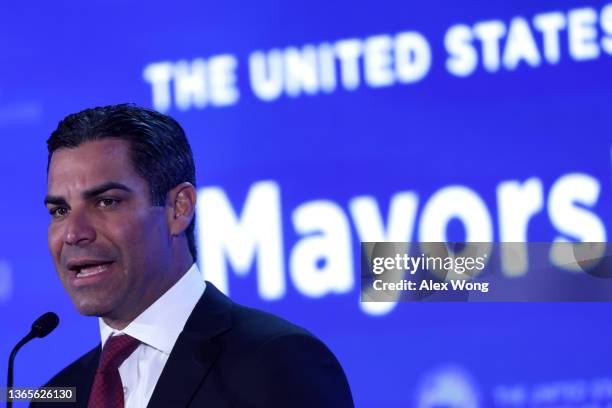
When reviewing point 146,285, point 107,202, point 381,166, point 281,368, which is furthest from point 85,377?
point 381,166

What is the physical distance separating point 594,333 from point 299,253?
0.89 metres

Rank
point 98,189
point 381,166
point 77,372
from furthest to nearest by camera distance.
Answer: point 381,166
point 77,372
point 98,189

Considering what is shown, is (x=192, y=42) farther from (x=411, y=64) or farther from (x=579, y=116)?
(x=579, y=116)

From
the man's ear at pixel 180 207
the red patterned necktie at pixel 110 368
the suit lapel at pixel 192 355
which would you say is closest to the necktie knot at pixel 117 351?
the red patterned necktie at pixel 110 368

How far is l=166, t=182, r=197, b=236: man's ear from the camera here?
5.98 ft

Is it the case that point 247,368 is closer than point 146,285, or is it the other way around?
point 247,368

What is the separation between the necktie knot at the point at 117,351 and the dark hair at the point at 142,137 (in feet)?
0.84

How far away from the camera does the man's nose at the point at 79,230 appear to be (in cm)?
171

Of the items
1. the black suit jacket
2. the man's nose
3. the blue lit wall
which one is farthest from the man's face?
the blue lit wall

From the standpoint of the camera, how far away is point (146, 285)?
175 cm

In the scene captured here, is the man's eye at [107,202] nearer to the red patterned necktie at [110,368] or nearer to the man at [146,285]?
the man at [146,285]

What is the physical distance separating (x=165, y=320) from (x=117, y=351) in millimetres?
105

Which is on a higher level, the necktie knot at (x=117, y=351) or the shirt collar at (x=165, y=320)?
the shirt collar at (x=165, y=320)

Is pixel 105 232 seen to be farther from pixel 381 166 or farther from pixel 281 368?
pixel 381 166
